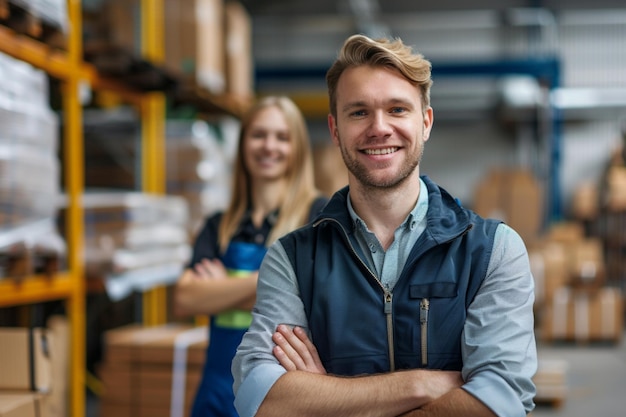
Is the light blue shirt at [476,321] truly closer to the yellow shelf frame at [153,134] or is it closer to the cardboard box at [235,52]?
the yellow shelf frame at [153,134]

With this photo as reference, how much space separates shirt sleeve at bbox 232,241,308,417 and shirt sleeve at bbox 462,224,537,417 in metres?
0.44

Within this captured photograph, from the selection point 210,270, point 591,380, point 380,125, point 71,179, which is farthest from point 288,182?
point 591,380

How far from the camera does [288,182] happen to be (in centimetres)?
312

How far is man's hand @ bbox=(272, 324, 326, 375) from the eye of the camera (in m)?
1.92

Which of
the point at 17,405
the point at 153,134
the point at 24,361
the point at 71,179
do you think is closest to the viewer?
the point at 17,405

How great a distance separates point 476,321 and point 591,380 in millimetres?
6985

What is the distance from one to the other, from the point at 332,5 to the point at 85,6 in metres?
11.5

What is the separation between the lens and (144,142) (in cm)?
626

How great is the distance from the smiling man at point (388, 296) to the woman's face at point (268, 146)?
41.4 inches

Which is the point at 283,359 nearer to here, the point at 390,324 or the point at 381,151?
the point at 390,324

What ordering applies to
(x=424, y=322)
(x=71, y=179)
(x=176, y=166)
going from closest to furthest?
(x=424, y=322) < (x=71, y=179) < (x=176, y=166)

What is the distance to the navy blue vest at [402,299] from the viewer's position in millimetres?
1855

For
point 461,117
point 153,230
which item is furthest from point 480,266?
point 461,117

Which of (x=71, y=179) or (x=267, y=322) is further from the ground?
(x=71, y=179)
